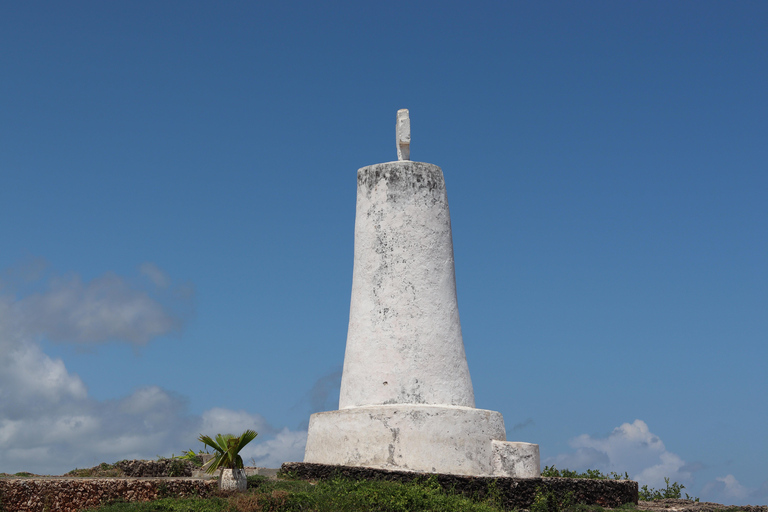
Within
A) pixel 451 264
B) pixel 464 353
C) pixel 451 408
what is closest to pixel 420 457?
pixel 451 408

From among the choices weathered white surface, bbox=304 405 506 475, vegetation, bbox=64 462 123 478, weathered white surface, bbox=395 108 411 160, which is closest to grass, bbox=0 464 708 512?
weathered white surface, bbox=304 405 506 475

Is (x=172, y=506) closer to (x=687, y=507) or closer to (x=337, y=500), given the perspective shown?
(x=337, y=500)

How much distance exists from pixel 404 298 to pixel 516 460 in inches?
146

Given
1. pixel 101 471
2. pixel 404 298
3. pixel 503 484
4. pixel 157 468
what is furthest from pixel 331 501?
pixel 101 471

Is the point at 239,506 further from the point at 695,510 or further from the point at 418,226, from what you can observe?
the point at 695,510

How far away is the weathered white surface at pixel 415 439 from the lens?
1502 cm

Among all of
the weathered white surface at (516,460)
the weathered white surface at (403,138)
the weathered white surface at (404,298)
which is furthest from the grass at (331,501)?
the weathered white surface at (403,138)

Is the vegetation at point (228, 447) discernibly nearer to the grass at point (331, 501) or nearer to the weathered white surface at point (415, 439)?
the grass at point (331, 501)

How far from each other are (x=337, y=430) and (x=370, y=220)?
423 centimetres

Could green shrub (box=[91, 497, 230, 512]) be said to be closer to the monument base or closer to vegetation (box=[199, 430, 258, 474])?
vegetation (box=[199, 430, 258, 474])

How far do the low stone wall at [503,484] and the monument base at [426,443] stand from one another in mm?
413

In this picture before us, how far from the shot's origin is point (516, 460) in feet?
50.6

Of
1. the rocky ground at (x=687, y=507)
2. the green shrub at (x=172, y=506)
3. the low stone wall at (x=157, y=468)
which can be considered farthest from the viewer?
the low stone wall at (x=157, y=468)

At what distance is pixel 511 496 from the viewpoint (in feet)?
47.6
